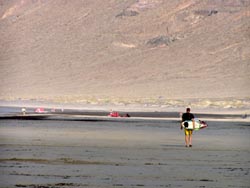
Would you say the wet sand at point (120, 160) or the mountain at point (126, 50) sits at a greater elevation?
the mountain at point (126, 50)

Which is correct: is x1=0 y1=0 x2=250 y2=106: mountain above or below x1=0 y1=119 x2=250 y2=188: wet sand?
above

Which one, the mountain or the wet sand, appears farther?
the mountain

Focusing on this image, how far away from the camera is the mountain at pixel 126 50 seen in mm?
109875

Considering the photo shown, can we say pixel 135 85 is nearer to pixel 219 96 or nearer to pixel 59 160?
pixel 219 96

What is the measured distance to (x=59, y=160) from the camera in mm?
20750

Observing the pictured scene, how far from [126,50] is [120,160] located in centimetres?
10877

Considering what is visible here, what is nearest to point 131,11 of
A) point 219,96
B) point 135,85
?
point 135,85

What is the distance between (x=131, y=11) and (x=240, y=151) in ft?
396

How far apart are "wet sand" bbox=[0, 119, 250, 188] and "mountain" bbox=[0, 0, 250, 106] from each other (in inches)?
2609

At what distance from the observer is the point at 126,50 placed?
425ft

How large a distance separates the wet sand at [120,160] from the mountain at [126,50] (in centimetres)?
6627

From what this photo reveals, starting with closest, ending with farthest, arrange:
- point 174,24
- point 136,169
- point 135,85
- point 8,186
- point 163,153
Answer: point 8,186
point 136,169
point 163,153
point 135,85
point 174,24

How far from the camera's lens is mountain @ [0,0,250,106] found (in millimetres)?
109875

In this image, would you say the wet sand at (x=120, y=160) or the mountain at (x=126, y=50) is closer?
the wet sand at (x=120, y=160)
